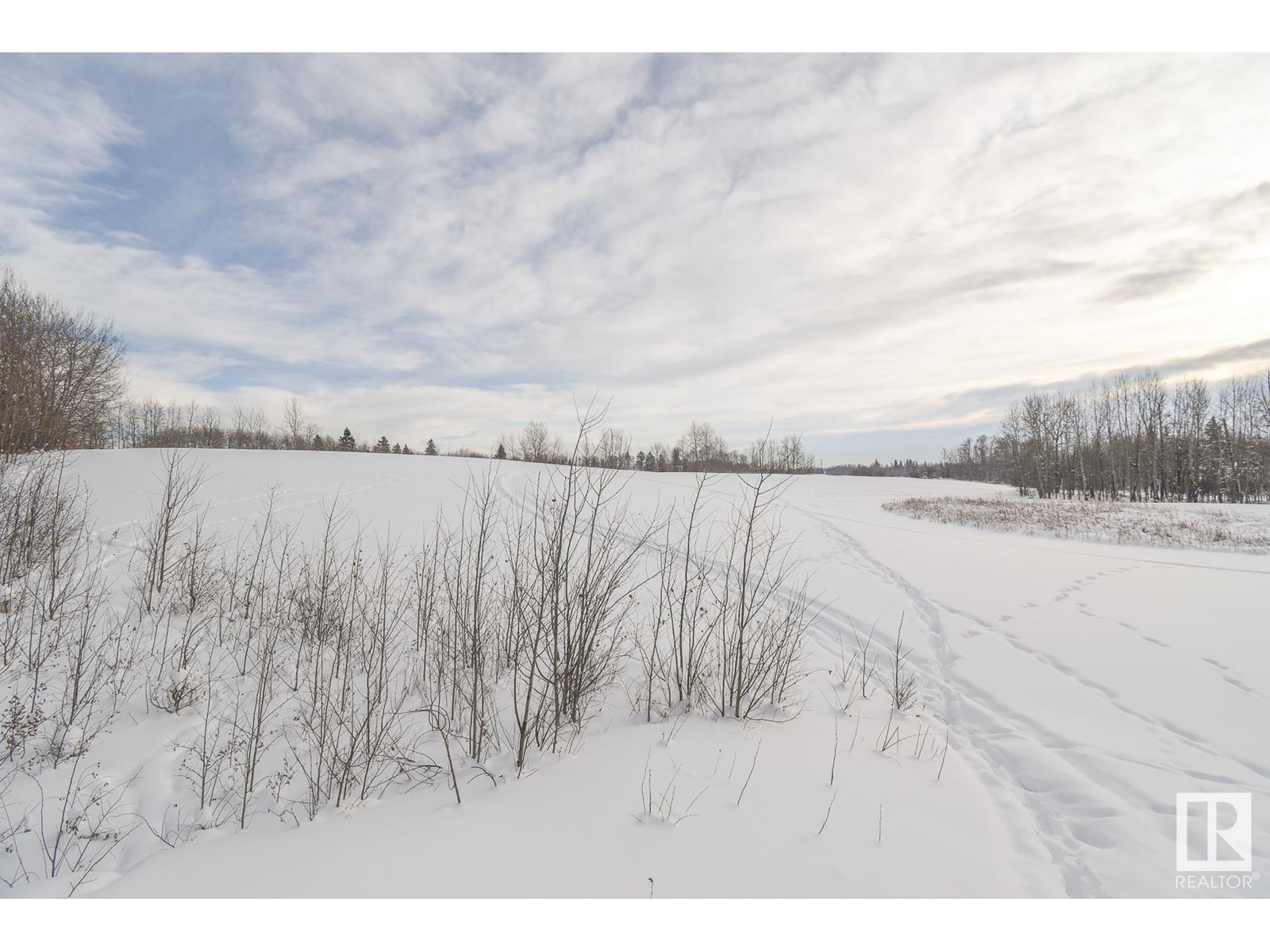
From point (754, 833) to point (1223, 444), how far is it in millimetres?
61736

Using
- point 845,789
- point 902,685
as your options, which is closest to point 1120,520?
point 902,685

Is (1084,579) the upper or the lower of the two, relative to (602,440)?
lower

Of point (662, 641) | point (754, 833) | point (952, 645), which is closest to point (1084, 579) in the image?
point (952, 645)

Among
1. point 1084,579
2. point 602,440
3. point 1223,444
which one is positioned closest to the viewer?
point 602,440

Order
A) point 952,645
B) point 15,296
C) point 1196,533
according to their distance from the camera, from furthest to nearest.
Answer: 1. point 15,296
2. point 1196,533
3. point 952,645

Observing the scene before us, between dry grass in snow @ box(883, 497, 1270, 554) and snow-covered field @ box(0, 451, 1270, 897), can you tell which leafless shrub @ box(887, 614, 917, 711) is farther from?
dry grass in snow @ box(883, 497, 1270, 554)

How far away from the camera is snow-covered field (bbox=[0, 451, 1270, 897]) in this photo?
2.61 m

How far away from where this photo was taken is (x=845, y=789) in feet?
11.1

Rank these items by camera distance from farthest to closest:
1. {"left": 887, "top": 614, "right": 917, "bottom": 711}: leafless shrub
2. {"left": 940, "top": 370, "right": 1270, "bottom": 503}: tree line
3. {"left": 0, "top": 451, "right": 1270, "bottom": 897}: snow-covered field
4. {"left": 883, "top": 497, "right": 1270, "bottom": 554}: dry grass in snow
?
A: {"left": 940, "top": 370, "right": 1270, "bottom": 503}: tree line, {"left": 883, "top": 497, "right": 1270, "bottom": 554}: dry grass in snow, {"left": 887, "top": 614, "right": 917, "bottom": 711}: leafless shrub, {"left": 0, "top": 451, "right": 1270, "bottom": 897}: snow-covered field

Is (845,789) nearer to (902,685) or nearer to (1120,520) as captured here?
(902,685)

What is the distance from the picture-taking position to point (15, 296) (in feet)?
59.9

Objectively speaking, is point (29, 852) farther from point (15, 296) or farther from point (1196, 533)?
point (15, 296)

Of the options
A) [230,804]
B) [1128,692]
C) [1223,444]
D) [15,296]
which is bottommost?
[230,804]

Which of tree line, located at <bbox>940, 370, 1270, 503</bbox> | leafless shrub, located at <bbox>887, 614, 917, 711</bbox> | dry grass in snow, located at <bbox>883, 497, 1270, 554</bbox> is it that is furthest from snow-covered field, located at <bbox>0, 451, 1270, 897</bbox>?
tree line, located at <bbox>940, 370, 1270, 503</bbox>
